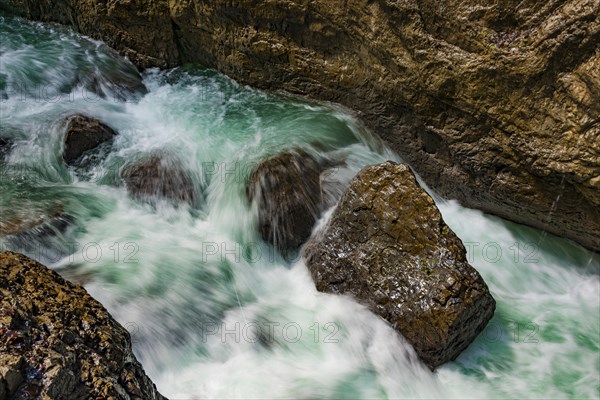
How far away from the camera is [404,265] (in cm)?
459

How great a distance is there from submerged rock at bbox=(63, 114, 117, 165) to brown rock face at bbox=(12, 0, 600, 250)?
1.93 metres

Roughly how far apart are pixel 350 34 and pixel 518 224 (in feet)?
9.74

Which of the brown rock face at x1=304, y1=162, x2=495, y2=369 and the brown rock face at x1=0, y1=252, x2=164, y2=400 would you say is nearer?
the brown rock face at x1=0, y1=252, x2=164, y2=400

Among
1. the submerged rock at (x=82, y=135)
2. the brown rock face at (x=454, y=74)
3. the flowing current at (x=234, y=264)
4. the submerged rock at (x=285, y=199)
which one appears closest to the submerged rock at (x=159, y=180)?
the flowing current at (x=234, y=264)

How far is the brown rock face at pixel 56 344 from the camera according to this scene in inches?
79.3

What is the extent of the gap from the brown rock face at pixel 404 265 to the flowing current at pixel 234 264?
168 millimetres

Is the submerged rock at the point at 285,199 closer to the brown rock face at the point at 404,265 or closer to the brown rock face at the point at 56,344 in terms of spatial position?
the brown rock face at the point at 404,265

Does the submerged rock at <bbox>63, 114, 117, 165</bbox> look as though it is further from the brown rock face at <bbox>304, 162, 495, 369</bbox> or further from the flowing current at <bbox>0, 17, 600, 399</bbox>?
the brown rock face at <bbox>304, 162, 495, 369</bbox>

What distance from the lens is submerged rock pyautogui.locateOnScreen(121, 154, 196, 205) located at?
224 inches

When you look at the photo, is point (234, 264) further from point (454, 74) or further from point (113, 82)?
point (113, 82)

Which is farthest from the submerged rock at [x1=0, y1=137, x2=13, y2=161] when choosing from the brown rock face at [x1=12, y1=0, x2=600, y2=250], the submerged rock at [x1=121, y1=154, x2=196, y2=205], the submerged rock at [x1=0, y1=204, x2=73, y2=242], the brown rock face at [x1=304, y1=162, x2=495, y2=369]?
the brown rock face at [x1=304, y1=162, x2=495, y2=369]

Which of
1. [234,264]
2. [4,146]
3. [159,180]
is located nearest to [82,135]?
[4,146]

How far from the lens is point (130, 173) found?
5.84 metres

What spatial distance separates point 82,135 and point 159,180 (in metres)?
1.14
